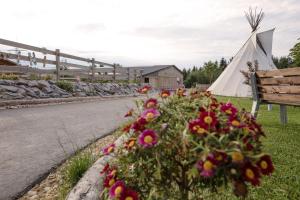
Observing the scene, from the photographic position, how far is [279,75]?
4941 millimetres

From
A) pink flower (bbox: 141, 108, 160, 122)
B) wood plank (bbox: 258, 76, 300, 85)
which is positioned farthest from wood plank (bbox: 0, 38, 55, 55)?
pink flower (bbox: 141, 108, 160, 122)

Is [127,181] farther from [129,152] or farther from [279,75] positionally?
[279,75]

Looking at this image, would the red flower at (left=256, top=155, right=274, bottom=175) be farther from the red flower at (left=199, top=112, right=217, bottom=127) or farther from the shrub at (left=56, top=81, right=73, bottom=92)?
the shrub at (left=56, top=81, right=73, bottom=92)

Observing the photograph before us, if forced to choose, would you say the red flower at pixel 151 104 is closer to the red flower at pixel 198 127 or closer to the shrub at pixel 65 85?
the red flower at pixel 198 127

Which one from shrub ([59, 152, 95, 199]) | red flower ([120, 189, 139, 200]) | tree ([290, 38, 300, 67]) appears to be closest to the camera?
red flower ([120, 189, 139, 200])

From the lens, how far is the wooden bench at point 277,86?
458 centimetres

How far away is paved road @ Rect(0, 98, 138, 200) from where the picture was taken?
3.00 meters

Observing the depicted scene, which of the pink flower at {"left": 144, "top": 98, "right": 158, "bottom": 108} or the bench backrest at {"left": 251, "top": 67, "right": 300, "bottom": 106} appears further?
the bench backrest at {"left": 251, "top": 67, "right": 300, "bottom": 106}

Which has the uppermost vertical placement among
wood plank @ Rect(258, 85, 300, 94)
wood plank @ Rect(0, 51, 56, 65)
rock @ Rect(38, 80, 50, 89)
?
wood plank @ Rect(0, 51, 56, 65)

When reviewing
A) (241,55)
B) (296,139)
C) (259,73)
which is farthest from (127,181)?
(241,55)

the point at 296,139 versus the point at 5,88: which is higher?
the point at 5,88

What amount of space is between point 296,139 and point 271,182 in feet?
7.33

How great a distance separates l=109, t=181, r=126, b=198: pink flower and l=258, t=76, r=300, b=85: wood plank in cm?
386

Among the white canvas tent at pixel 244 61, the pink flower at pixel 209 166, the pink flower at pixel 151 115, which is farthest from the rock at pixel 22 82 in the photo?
the white canvas tent at pixel 244 61
